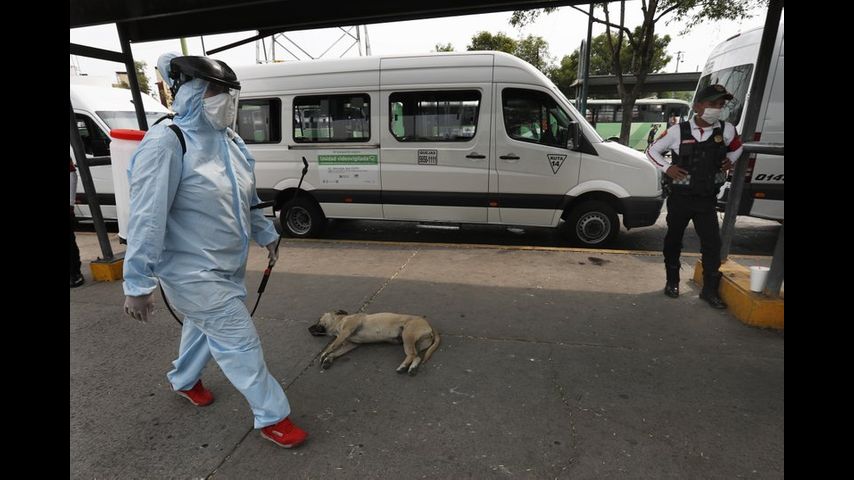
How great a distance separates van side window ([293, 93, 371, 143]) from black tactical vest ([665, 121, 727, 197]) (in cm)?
407

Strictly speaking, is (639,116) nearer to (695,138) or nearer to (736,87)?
(736,87)

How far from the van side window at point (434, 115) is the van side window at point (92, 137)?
5.15m

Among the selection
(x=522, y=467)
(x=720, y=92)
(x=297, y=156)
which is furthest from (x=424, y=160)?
(x=522, y=467)

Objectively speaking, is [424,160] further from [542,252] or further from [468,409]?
[468,409]

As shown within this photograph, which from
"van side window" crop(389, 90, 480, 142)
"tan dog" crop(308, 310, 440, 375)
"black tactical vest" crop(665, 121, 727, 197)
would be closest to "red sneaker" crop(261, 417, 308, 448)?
"tan dog" crop(308, 310, 440, 375)

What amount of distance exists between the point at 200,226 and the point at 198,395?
1.21 metres

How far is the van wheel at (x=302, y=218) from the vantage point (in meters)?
6.76

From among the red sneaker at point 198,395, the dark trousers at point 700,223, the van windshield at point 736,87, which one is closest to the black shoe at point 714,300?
the dark trousers at point 700,223

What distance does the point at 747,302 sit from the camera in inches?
138

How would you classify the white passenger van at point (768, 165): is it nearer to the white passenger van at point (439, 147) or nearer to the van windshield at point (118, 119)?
the white passenger van at point (439, 147)

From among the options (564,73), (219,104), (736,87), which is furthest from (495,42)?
(219,104)

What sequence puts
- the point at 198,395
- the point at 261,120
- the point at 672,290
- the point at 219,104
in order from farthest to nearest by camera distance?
1. the point at 261,120
2. the point at 672,290
3. the point at 198,395
4. the point at 219,104

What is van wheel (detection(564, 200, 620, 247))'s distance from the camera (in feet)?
19.3

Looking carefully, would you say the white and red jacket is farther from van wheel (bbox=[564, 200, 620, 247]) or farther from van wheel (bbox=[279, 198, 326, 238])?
van wheel (bbox=[279, 198, 326, 238])
